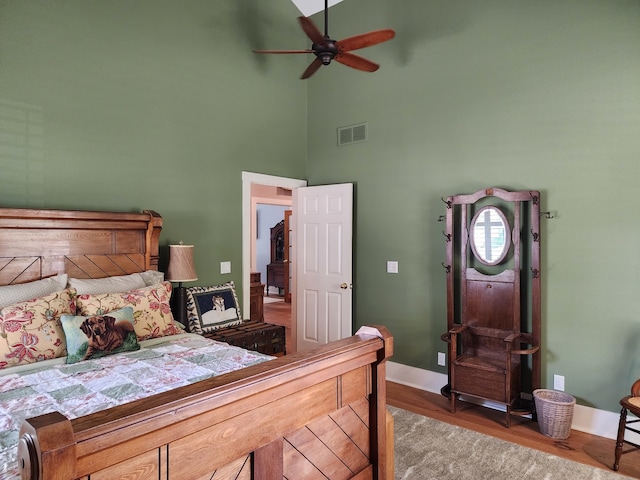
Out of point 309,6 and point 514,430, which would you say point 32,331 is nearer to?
point 514,430

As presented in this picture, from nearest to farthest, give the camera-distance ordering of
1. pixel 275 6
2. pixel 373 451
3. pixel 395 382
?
pixel 373 451 → pixel 395 382 → pixel 275 6

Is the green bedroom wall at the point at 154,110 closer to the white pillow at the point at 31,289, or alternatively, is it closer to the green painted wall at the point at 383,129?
the green painted wall at the point at 383,129

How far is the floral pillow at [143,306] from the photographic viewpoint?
2.71 m

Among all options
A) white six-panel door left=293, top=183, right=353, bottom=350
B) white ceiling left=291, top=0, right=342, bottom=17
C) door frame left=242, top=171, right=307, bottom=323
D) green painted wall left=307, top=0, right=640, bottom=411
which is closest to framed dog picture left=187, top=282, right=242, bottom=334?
door frame left=242, top=171, right=307, bottom=323

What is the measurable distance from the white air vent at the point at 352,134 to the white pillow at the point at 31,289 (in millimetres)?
3085

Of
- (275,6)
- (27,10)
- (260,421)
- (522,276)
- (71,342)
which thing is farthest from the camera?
(275,6)

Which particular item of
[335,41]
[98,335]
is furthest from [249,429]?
[335,41]

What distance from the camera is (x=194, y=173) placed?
13.2 feet

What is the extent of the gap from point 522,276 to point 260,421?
2.84 meters

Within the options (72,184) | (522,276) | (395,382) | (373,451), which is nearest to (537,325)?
(522,276)

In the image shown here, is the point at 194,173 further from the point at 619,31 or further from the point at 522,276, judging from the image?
the point at 619,31

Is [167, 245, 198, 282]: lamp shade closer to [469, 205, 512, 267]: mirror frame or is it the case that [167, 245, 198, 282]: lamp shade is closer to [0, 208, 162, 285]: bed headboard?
[0, 208, 162, 285]: bed headboard

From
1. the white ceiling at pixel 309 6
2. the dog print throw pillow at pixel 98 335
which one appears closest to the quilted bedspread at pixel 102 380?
the dog print throw pillow at pixel 98 335

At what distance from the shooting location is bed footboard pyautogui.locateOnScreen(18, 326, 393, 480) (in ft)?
3.19
